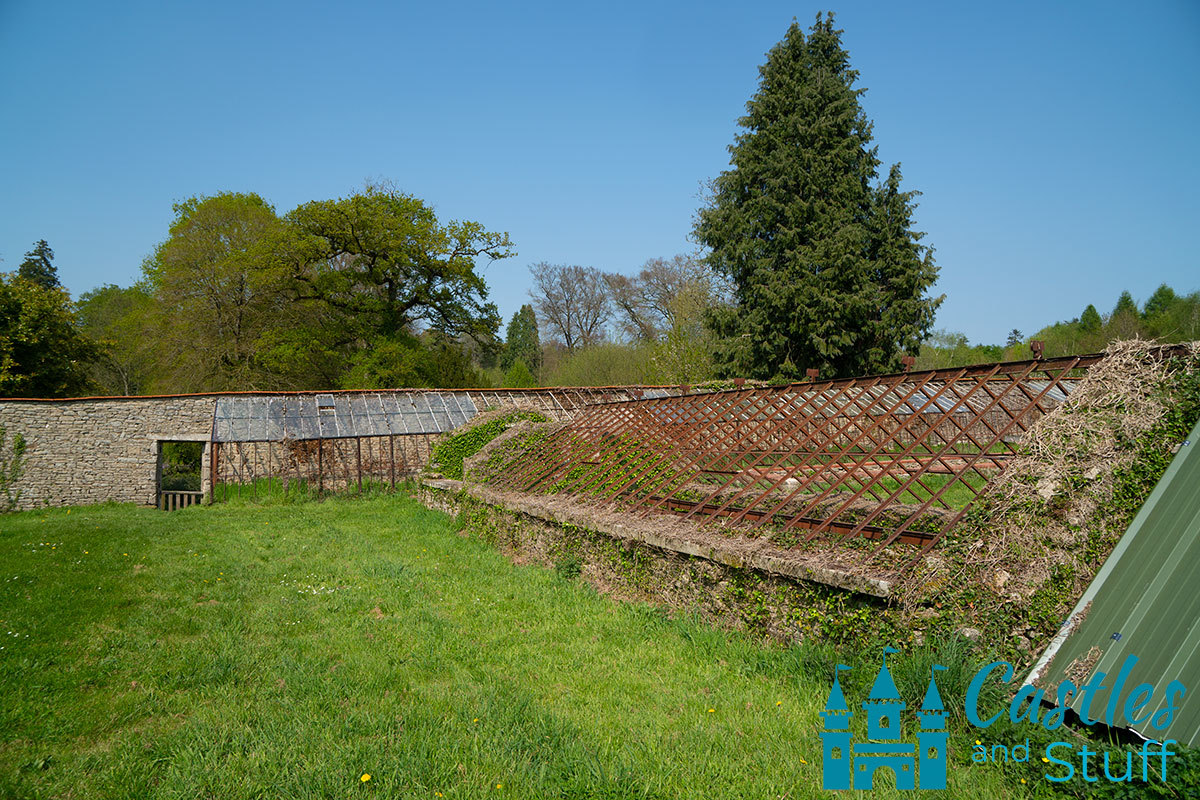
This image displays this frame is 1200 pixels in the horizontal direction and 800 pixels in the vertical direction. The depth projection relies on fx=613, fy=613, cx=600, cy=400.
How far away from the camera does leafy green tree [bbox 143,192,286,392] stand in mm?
26250

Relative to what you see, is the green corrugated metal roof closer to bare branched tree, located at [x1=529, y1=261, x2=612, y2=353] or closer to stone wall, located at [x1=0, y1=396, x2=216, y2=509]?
stone wall, located at [x1=0, y1=396, x2=216, y2=509]

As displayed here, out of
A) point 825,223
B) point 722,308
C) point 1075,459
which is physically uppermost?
point 825,223

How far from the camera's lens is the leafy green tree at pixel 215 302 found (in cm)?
2625

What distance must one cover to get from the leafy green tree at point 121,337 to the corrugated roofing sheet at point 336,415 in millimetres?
11268

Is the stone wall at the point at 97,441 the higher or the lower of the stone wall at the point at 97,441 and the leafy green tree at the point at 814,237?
the lower

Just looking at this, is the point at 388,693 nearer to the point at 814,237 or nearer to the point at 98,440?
the point at 98,440

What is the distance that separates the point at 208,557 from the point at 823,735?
31.2 feet

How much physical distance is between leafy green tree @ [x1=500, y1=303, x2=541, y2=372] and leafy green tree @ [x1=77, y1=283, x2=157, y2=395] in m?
21.7

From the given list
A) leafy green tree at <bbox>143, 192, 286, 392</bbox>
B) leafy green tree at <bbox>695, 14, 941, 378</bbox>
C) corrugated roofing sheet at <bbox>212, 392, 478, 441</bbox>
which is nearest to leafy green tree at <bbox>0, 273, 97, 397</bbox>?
leafy green tree at <bbox>143, 192, 286, 392</bbox>

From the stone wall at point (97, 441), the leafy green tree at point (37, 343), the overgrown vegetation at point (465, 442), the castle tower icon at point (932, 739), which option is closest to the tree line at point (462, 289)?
the leafy green tree at point (37, 343)

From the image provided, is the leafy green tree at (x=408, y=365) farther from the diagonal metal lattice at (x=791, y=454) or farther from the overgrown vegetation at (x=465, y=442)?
the diagonal metal lattice at (x=791, y=454)

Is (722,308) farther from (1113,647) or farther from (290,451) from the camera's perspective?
(1113,647)

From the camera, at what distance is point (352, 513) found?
14164 millimetres

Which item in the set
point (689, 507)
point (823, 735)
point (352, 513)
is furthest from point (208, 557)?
point (823, 735)
